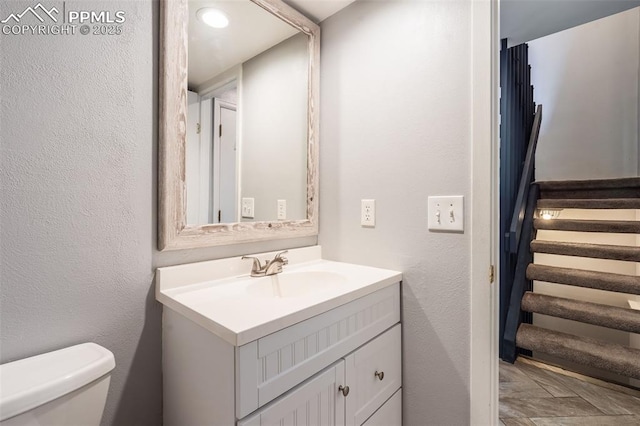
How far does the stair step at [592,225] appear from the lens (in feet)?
7.47

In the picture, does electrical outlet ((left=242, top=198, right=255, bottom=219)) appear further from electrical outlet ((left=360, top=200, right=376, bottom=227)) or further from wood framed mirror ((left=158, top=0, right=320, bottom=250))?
electrical outlet ((left=360, top=200, right=376, bottom=227))

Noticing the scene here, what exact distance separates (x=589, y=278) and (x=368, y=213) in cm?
189

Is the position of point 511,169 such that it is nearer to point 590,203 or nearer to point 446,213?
point 590,203

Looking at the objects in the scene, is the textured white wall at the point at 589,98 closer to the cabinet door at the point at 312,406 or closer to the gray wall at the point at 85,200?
the cabinet door at the point at 312,406

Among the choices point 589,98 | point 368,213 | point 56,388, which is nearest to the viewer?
point 56,388

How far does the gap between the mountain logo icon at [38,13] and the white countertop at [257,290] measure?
0.76 meters

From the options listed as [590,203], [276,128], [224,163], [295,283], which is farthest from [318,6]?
[590,203]

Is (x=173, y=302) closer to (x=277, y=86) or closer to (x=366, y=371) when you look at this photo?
(x=366, y=371)

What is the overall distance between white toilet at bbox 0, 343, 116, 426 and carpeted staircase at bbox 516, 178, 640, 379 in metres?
2.39

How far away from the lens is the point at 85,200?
890 mm

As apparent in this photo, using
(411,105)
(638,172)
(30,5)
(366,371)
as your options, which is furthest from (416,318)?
(638,172)

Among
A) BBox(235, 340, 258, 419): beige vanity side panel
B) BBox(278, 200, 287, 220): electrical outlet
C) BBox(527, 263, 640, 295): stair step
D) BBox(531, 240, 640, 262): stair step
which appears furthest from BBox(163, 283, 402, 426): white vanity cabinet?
BBox(531, 240, 640, 262): stair step

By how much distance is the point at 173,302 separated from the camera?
940 millimetres

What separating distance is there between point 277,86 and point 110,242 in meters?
0.95
